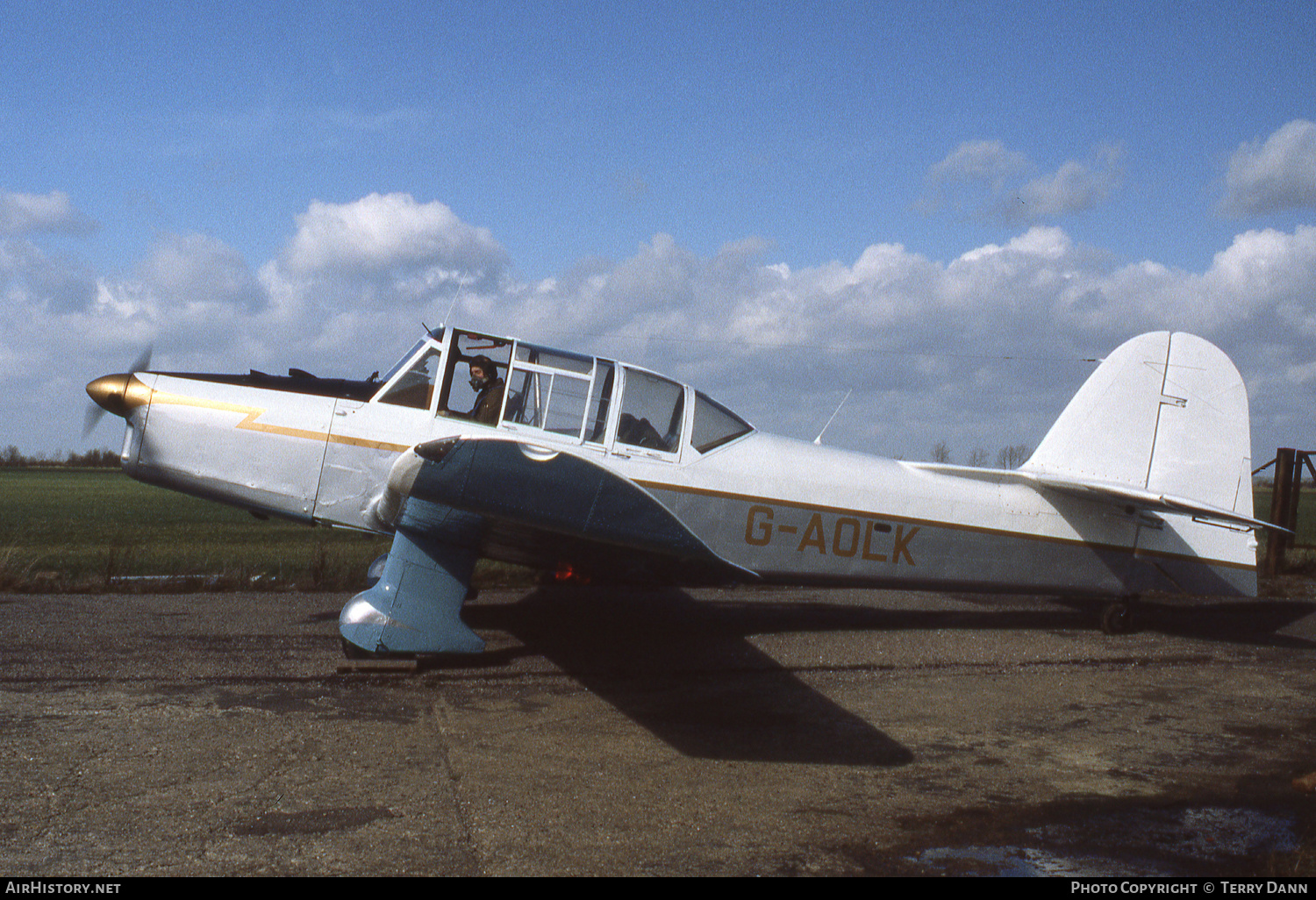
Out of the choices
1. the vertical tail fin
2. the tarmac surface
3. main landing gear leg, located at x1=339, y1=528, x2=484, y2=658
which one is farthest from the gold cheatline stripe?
main landing gear leg, located at x1=339, y1=528, x2=484, y2=658

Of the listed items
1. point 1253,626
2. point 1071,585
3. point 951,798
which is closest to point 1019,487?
point 1071,585

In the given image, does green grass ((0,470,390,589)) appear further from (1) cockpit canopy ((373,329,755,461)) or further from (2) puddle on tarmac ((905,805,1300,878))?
(2) puddle on tarmac ((905,805,1300,878))

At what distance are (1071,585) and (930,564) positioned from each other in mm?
1607

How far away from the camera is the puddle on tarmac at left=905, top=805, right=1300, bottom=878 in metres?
3.39

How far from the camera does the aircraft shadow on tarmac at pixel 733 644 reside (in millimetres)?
5102

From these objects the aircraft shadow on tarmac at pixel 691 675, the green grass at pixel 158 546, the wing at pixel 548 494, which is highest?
the wing at pixel 548 494

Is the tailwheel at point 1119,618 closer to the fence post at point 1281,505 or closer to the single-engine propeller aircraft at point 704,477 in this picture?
the single-engine propeller aircraft at point 704,477

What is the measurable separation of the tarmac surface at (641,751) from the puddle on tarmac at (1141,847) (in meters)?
0.02

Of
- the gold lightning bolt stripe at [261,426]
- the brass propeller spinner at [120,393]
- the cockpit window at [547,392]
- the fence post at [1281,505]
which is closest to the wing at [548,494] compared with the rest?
the cockpit window at [547,392]

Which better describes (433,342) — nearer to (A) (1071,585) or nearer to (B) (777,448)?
(B) (777,448)

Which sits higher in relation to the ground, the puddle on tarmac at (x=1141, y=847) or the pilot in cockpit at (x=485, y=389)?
the pilot in cockpit at (x=485, y=389)

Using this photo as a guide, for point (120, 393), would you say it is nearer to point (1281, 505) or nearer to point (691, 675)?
point (691, 675)

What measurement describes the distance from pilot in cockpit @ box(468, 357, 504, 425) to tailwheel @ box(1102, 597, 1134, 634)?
20.9ft

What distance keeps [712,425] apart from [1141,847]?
422cm
